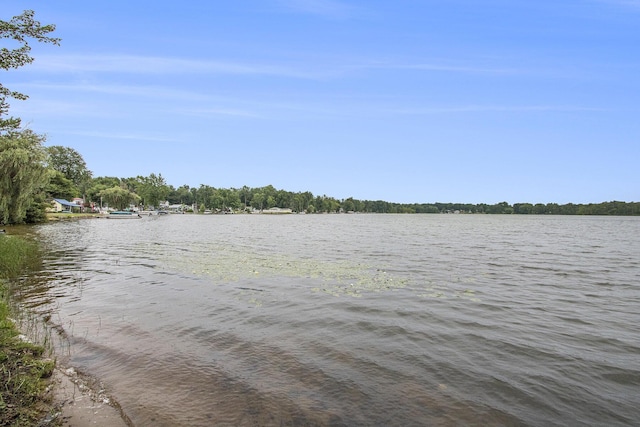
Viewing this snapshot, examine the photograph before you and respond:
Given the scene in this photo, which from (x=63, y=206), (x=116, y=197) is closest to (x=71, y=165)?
(x=116, y=197)

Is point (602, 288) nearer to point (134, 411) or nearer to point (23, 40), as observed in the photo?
point (134, 411)

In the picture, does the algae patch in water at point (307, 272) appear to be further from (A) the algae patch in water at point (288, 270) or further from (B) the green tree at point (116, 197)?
(B) the green tree at point (116, 197)

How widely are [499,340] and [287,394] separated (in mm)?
6903

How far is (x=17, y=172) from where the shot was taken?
37438 millimetres

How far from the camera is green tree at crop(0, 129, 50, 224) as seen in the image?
3694cm

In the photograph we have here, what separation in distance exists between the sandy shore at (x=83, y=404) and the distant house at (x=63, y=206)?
122m

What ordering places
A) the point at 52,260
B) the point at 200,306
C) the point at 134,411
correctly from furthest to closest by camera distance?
the point at 52,260 → the point at 200,306 → the point at 134,411

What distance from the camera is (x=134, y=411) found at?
258 inches

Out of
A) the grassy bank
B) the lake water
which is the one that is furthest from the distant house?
the grassy bank

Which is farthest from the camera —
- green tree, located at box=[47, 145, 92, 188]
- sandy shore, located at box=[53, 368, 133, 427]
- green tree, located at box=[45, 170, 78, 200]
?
green tree, located at box=[47, 145, 92, 188]

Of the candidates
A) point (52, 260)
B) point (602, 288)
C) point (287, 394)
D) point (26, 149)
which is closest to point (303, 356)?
point (287, 394)

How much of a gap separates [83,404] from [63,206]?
134347 mm

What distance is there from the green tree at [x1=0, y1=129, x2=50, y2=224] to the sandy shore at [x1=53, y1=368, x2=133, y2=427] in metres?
38.5

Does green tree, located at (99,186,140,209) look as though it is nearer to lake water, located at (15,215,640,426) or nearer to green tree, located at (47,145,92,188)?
green tree, located at (47,145,92,188)
